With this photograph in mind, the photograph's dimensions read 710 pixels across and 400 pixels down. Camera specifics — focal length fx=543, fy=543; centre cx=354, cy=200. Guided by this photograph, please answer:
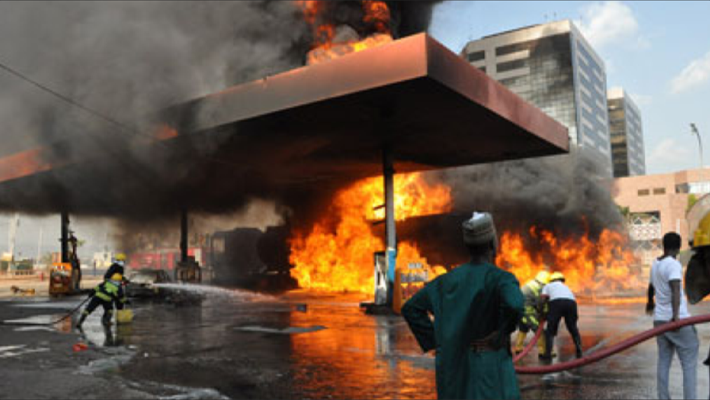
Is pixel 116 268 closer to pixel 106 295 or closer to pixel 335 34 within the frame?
pixel 106 295

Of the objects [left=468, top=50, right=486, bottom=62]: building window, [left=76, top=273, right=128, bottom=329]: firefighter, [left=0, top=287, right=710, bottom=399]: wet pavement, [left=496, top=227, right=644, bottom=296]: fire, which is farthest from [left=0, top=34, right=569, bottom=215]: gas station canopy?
[left=468, top=50, right=486, bottom=62]: building window

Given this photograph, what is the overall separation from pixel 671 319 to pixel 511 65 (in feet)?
311

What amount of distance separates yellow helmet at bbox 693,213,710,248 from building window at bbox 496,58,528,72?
95.7 m

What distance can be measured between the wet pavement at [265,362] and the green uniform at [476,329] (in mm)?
2927

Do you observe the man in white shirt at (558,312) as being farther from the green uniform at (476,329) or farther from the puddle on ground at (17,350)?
the puddle on ground at (17,350)

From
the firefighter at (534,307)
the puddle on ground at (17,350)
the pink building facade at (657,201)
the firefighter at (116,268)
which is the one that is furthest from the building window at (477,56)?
the puddle on ground at (17,350)

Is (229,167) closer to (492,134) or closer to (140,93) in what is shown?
(140,93)

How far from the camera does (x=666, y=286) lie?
4.81 meters

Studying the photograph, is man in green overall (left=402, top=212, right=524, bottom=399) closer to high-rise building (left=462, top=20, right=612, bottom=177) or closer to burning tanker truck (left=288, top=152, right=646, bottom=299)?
burning tanker truck (left=288, top=152, right=646, bottom=299)

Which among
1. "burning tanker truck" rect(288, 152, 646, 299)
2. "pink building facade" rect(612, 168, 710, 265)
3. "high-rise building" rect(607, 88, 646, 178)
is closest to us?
"burning tanker truck" rect(288, 152, 646, 299)

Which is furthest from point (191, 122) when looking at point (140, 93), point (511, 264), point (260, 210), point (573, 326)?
point (260, 210)

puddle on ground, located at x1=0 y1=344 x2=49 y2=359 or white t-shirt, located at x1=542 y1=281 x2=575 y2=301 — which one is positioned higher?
white t-shirt, located at x1=542 y1=281 x2=575 y2=301

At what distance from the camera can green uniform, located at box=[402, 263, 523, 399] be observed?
8.44 feet

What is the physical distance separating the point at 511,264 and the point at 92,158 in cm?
1700
